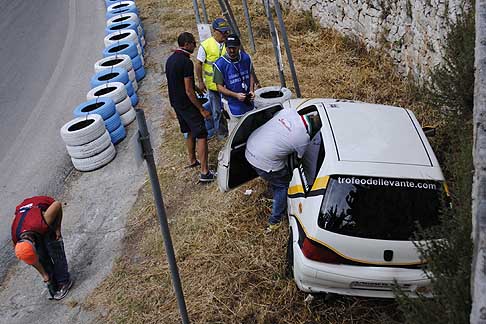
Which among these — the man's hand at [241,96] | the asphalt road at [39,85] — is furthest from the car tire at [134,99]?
the man's hand at [241,96]

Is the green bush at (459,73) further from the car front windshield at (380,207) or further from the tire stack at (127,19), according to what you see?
the tire stack at (127,19)

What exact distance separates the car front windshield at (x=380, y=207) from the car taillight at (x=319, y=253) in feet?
0.63

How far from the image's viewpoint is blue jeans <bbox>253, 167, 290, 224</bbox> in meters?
5.95

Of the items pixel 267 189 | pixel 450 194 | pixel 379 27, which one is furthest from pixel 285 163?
pixel 379 27

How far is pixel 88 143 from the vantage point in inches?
332

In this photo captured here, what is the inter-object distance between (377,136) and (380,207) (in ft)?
2.68

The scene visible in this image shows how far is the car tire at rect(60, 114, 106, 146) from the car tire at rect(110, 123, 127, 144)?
18.0 inches

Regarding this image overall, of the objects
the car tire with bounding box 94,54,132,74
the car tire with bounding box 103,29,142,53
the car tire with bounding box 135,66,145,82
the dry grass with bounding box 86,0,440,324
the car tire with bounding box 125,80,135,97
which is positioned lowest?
the dry grass with bounding box 86,0,440,324

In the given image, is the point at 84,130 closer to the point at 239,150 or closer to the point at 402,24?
the point at 239,150

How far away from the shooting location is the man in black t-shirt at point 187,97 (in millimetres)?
6941

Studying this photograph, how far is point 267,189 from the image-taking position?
705cm

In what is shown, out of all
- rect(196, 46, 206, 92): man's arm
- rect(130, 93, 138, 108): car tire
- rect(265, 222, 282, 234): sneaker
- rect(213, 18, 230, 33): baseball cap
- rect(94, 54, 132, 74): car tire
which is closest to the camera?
rect(265, 222, 282, 234): sneaker

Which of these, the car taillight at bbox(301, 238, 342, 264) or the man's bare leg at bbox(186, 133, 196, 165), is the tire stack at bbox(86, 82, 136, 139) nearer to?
the man's bare leg at bbox(186, 133, 196, 165)

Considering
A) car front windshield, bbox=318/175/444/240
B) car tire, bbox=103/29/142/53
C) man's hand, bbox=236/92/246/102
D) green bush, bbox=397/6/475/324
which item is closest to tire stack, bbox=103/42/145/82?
car tire, bbox=103/29/142/53
